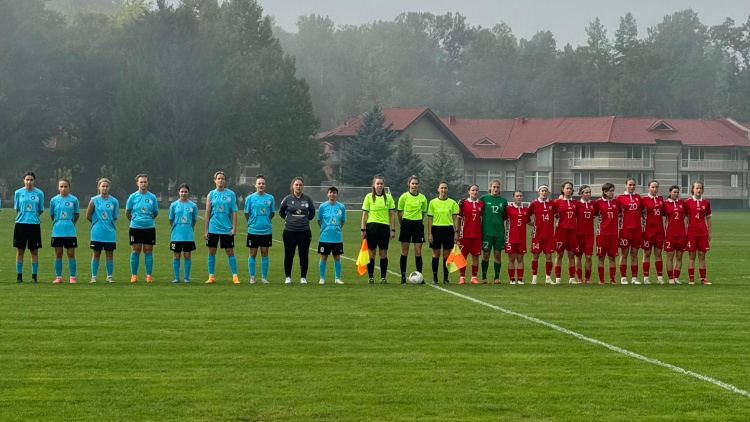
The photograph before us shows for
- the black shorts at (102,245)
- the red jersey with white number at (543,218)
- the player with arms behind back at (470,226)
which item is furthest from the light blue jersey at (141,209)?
the red jersey with white number at (543,218)

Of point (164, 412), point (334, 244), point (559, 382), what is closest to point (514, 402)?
point (559, 382)

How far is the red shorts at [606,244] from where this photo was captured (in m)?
20.1

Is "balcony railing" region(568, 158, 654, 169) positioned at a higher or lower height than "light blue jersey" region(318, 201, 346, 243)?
higher

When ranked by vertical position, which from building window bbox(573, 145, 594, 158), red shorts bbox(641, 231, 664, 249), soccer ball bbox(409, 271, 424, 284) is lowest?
soccer ball bbox(409, 271, 424, 284)

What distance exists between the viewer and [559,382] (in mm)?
9852

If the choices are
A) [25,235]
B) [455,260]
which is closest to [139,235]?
[25,235]

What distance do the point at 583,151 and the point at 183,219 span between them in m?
85.5

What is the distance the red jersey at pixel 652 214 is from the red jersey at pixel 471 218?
2.83 metres

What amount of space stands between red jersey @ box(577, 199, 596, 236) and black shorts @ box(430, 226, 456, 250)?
2.20 metres

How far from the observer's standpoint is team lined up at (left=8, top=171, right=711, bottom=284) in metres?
19.5

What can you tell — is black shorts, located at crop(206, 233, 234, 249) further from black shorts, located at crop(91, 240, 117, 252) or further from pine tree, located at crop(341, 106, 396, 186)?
pine tree, located at crop(341, 106, 396, 186)

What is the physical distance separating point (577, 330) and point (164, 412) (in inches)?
239

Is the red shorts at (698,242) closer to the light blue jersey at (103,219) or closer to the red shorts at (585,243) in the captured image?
the red shorts at (585,243)

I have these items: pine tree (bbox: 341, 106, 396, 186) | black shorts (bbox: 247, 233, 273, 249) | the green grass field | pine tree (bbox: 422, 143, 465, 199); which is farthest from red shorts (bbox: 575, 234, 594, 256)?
pine tree (bbox: 341, 106, 396, 186)
